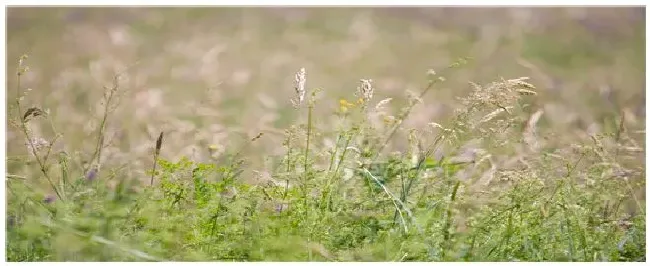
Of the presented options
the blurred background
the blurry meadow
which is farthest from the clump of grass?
the blurred background

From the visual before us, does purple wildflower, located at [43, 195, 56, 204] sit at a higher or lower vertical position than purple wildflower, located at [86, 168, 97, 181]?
lower

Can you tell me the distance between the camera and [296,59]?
5754mm

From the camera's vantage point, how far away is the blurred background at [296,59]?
15.6ft

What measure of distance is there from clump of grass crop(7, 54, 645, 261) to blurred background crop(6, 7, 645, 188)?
1.82 ft

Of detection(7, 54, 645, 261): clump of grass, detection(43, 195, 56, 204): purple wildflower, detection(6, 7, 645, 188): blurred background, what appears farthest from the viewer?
detection(6, 7, 645, 188): blurred background

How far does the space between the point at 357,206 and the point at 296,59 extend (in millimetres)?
1988

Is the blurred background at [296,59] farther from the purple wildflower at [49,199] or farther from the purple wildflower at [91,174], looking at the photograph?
the purple wildflower at [49,199]

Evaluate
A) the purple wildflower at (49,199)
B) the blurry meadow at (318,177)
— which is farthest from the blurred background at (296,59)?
the purple wildflower at (49,199)

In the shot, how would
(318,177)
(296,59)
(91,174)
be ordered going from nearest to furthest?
1. (318,177)
2. (91,174)
3. (296,59)

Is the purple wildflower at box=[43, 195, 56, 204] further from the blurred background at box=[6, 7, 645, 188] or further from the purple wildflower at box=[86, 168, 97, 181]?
the blurred background at box=[6, 7, 645, 188]

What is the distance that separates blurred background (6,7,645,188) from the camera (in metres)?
4.75

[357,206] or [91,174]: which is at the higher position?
[91,174]

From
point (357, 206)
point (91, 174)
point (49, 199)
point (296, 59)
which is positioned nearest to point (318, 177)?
point (357, 206)

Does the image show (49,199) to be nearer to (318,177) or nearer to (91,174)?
(91,174)
